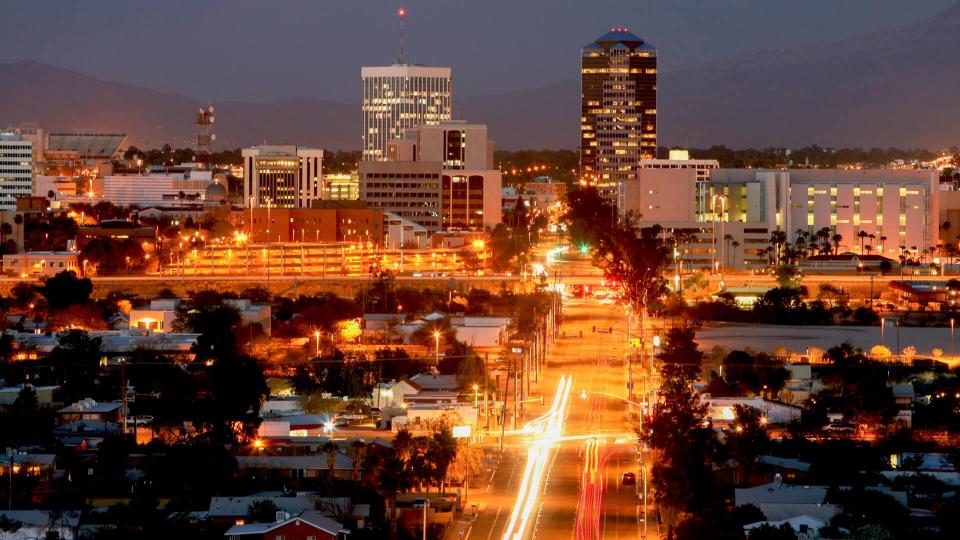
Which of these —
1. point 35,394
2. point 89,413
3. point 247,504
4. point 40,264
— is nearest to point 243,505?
point 247,504

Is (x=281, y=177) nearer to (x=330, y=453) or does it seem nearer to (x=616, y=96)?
(x=616, y=96)

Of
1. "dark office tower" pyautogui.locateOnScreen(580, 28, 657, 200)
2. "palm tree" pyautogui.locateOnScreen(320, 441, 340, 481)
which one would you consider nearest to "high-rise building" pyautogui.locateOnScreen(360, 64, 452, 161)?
"dark office tower" pyautogui.locateOnScreen(580, 28, 657, 200)

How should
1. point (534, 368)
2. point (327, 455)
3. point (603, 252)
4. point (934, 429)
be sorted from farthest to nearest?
point (603, 252) → point (534, 368) → point (934, 429) → point (327, 455)

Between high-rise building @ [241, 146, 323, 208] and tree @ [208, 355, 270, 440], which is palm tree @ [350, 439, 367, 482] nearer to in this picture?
tree @ [208, 355, 270, 440]

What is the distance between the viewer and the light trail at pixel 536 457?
19594mm

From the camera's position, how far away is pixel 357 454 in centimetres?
2161

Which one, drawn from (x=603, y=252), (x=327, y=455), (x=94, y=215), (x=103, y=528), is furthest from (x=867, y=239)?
(x=103, y=528)

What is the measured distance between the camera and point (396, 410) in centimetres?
2630

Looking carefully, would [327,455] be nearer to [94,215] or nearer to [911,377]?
[911,377]

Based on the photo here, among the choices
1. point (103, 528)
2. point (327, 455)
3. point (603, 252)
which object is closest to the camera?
point (103, 528)

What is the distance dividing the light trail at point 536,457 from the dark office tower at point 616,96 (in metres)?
81.7

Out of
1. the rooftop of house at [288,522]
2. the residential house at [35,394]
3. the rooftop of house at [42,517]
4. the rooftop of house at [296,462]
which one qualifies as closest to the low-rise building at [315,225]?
the residential house at [35,394]

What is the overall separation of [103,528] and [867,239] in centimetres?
5136

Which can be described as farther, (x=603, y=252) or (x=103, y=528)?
(x=603, y=252)
